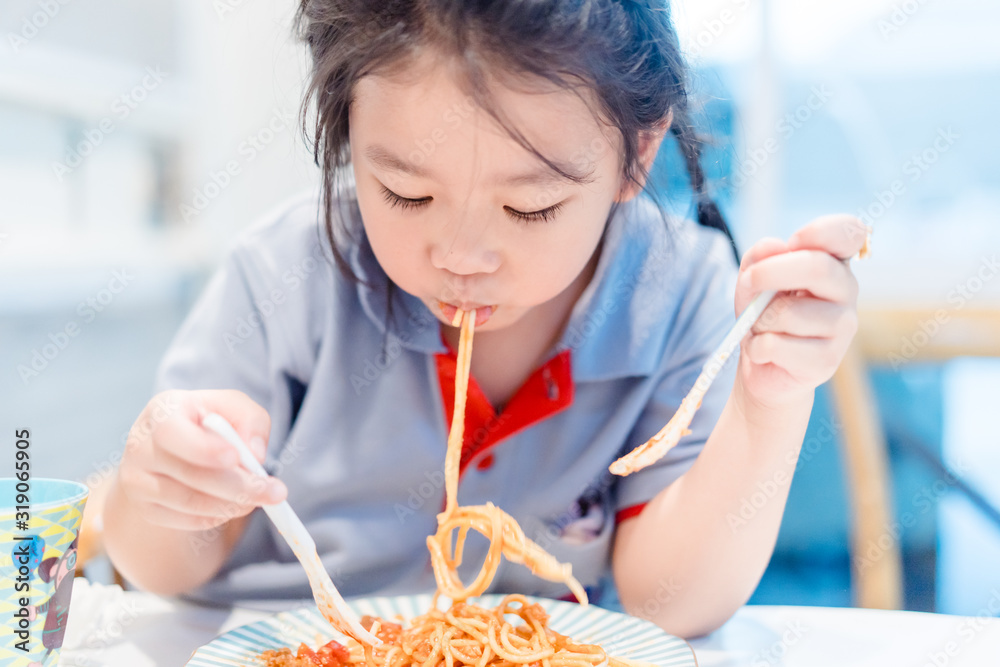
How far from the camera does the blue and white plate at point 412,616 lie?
61 centimetres

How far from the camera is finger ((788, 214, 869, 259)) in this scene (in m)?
0.63

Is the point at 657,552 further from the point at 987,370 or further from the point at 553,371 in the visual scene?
the point at 987,370

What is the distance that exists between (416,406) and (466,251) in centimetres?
31

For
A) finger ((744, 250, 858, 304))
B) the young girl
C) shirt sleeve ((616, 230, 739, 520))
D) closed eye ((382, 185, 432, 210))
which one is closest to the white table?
the young girl

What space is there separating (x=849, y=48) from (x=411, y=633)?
3.07 m

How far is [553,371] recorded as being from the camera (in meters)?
0.88

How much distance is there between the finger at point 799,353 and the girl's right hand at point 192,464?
0.40 metres

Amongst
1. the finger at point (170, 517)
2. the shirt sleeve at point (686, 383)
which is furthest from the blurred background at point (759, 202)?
the finger at point (170, 517)

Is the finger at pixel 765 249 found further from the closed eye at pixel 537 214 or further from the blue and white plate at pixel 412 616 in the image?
the blue and white plate at pixel 412 616

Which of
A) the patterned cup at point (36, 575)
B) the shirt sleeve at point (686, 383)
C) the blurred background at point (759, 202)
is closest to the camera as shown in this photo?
the patterned cup at point (36, 575)

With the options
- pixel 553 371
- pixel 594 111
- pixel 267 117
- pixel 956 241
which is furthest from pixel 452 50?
pixel 956 241

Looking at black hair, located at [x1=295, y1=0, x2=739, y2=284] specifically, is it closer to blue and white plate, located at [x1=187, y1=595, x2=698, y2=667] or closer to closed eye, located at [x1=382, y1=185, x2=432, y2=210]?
closed eye, located at [x1=382, y1=185, x2=432, y2=210]

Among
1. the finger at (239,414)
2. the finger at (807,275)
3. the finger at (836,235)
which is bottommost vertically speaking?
the finger at (239,414)

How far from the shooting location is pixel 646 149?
77 cm
